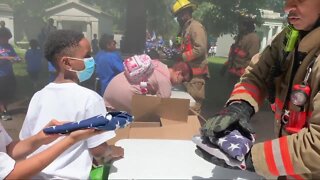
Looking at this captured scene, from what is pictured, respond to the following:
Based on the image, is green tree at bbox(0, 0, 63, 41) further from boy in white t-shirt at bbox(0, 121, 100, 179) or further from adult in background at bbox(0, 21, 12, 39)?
boy in white t-shirt at bbox(0, 121, 100, 179)

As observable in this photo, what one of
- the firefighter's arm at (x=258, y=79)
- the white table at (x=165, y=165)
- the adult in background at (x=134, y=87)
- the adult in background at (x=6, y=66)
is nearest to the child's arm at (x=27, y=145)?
the white table at (x=165, y=165)

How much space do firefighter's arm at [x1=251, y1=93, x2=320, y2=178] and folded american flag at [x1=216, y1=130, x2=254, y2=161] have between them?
30mm

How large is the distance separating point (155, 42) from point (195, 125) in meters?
3.75

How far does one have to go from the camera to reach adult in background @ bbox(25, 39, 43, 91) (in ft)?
17.3

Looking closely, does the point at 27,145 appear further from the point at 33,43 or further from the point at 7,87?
the point at 7,87

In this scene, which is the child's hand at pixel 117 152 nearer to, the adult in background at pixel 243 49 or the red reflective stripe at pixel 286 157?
the red reflective stripe at pixel 286 157

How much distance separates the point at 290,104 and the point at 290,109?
0.02 metres

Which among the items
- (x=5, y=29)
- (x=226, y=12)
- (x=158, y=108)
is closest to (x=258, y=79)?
(x=158, y=108)

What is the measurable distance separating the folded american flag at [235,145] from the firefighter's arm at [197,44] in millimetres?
2599

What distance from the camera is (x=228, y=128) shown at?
1.03 metres

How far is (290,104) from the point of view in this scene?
3.44 ft

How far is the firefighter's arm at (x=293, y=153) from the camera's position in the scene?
88 cm

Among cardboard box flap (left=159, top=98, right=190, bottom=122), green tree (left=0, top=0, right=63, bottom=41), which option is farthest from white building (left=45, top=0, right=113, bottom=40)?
cardboard box flap (left=159, top=98, right=190, bottom=122)

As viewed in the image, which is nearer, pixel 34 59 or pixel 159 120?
pixel 159 120
